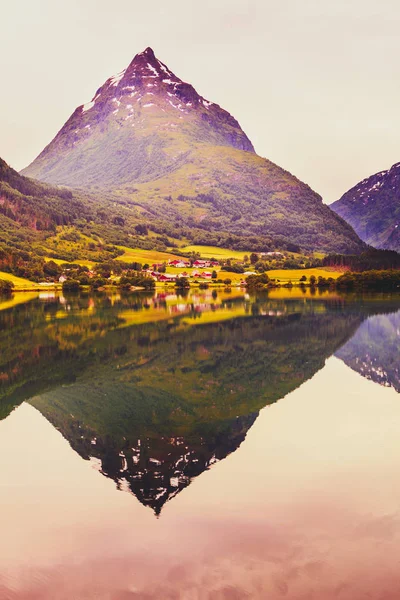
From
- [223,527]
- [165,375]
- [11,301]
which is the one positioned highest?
[223,527]

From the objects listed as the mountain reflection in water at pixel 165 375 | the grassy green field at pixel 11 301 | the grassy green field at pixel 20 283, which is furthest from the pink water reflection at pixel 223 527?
the grassy green field at pixel 20 283

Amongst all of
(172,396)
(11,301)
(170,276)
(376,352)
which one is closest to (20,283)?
(170,276)

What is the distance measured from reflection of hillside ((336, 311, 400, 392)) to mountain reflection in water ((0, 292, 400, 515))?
0.12 metres

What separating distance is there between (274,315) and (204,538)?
209ft

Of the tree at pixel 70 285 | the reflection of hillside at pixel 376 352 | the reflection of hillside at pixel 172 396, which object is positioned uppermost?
the tree at pixel 70 285

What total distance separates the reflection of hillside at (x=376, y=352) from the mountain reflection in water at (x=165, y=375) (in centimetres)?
12

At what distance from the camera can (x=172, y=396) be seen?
29.9 m

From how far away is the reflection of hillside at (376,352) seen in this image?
115ft

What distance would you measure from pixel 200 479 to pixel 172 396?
491 inches

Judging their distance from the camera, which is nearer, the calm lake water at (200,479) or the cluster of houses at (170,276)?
the calm lake water at (200,479)

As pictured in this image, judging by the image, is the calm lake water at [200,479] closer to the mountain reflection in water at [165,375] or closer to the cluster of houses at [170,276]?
the mountain reflection in water at [165,375]

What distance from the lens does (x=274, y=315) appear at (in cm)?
7669

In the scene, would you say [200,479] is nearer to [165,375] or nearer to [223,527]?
[223,527]

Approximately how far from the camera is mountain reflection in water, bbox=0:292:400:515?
66.6ft
